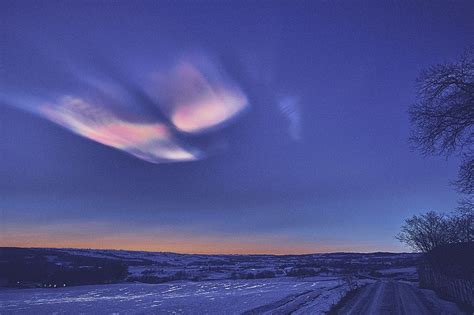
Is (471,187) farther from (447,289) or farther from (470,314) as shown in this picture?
(447,289)

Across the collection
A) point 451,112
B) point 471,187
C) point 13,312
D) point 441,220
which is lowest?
point 13,312

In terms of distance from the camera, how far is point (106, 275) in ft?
294

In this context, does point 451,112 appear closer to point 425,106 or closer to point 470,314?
point 425,106

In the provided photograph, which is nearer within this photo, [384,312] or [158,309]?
[384,312]

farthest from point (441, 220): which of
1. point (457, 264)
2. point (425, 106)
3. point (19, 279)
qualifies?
point (19, 279)

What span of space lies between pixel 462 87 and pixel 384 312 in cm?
2069

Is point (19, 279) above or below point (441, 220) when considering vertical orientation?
below

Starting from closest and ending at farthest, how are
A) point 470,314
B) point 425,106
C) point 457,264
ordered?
1. point 425,106
2. point 470,314
3. point 457,264

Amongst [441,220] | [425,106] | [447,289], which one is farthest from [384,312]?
[441,220]

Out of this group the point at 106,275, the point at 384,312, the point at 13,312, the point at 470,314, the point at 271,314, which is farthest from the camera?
the point at 106,275

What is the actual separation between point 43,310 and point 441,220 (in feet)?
258

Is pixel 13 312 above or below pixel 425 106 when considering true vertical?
below

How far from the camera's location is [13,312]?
3259 centimetres

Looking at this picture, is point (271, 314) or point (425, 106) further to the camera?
point (271, 314)
